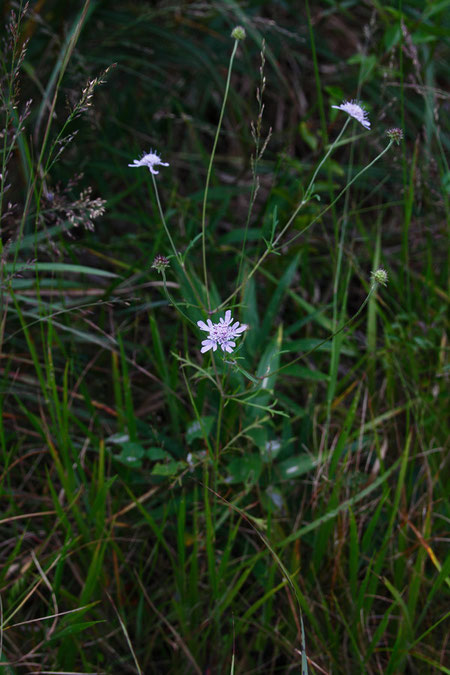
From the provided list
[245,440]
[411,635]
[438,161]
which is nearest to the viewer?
[411,635]

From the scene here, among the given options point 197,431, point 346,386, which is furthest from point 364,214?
point 197,431

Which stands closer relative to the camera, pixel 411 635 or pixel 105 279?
pixel 411 635

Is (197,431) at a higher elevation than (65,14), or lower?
lower

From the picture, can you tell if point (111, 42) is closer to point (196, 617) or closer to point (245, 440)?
point (245, 440)

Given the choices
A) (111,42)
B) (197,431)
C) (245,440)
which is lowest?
(245,440)

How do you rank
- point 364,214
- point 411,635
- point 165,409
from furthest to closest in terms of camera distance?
1. point 364,214
2. point 165,409
3. point 411,635

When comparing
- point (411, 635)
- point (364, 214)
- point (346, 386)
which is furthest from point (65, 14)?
point (411, 635)
